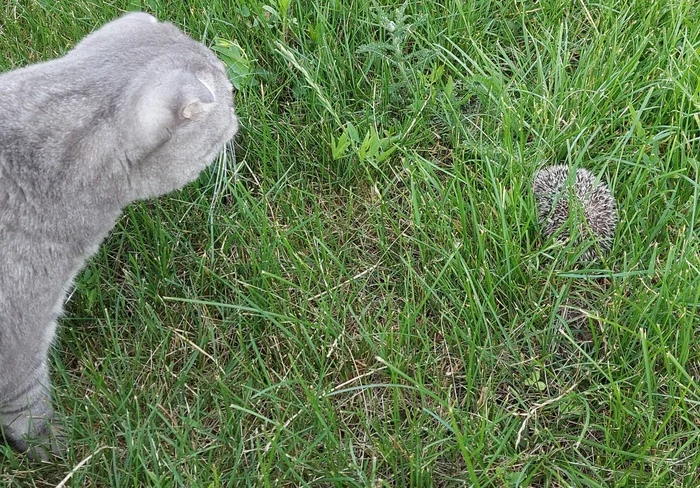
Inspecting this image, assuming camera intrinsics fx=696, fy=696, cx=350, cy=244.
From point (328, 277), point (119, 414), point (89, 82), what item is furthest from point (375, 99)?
point (119, 414)

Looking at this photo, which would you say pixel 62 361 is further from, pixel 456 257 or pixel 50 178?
pixel 456 257

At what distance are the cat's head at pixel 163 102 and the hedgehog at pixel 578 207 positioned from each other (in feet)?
3.53

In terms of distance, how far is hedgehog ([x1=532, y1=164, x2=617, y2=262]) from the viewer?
A: 2.30 m

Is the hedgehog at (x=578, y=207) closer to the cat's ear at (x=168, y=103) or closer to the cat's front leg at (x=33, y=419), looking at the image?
the cat's ear at (x=168, y=103)

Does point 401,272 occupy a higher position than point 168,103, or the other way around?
point 168,103

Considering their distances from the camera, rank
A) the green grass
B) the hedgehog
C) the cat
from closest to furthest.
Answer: the cat, the green grass, the hedgehog

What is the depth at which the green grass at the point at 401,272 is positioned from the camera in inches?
79.2

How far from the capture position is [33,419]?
2072 millimetres

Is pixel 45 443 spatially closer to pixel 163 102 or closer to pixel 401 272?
pixel 163 102

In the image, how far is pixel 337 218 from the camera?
102 inches

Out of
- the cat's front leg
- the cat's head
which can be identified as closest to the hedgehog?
the cat's head

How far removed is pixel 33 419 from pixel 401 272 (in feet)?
4.10

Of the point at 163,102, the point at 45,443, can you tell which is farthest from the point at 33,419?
the point at 163,102

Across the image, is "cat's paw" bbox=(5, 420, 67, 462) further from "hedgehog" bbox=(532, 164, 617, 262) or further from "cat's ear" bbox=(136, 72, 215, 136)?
"hedgehog" bbox=(532, 164, 617, 262)
